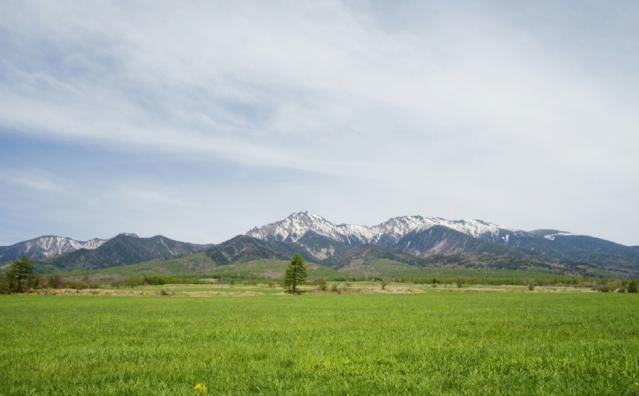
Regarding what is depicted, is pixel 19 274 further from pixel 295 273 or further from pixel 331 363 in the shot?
pixel 331 363

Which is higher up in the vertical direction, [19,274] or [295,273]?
[295,273]

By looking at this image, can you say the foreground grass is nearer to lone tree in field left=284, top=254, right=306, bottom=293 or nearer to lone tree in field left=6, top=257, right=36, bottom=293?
lone tree in field left=284, top=254, right=306, bottom=293

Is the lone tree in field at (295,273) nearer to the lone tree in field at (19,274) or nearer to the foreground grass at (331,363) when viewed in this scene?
the lone tree in field at (19,274)

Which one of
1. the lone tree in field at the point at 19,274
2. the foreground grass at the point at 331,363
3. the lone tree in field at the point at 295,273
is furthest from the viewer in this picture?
the lone tree in field at the point at 295,273

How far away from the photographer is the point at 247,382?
38.5ft

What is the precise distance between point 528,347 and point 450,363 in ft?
16.4

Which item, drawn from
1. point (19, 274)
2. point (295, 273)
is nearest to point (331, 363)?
point (295, 273)

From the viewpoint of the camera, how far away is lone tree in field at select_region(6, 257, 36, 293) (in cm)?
10981

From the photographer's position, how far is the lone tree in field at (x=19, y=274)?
360 ft

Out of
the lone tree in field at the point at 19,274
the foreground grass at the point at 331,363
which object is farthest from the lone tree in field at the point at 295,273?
the foreground grass at the point at 331,363

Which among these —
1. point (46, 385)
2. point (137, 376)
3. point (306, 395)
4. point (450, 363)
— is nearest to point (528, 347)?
point (450, 363)

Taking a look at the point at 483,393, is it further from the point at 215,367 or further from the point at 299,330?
the point at 299,330

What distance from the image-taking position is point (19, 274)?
111m

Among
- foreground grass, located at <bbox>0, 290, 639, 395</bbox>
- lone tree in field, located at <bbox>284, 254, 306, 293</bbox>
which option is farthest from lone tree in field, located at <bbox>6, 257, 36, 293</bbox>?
foreground grass, located at <bbox>0, 290, 639, 395</bbox>
